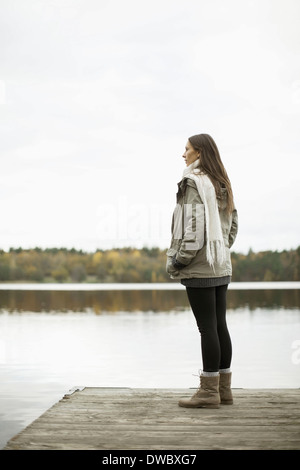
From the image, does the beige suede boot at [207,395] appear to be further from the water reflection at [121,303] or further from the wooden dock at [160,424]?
the water reflection at [121,303]

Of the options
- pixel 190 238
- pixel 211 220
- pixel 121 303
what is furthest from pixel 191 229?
pixel 121 303

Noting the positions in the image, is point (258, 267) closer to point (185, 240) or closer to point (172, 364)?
point (172, 364)

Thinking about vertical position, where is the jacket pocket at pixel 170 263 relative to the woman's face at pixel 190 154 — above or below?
below

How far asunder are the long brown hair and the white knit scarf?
5cm

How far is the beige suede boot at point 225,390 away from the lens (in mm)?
4066

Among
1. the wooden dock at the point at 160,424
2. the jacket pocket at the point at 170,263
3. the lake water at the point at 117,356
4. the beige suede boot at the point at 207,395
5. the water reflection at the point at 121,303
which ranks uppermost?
the jacket pocket at the point at 170,263

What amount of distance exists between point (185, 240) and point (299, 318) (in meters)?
19.3

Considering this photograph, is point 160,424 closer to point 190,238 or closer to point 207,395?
point 207,395

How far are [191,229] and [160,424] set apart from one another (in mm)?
1203

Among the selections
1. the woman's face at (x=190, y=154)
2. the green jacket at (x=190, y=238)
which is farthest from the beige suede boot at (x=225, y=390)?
the woman's face at (x=190, y=154)

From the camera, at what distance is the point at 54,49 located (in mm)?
75125

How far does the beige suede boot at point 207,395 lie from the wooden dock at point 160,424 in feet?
0.21

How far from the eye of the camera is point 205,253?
388 centimetres
